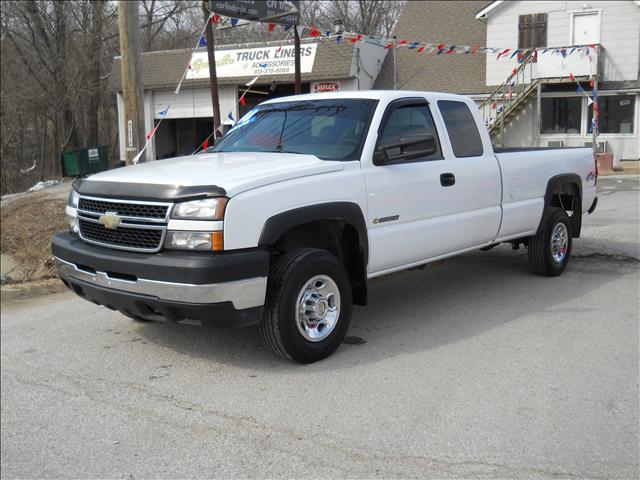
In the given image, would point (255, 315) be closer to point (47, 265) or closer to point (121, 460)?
point (121, 460)

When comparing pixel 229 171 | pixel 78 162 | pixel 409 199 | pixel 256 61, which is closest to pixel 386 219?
pixel 409 199

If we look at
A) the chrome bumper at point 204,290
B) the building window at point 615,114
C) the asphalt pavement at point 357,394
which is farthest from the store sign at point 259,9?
the building window at point 615,114

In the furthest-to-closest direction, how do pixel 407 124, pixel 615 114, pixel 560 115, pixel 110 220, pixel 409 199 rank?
1. pixel 560 115
2. pixel 615 114
3. pixel 407 124
4. pixel 409 199
5. pixel 110 220

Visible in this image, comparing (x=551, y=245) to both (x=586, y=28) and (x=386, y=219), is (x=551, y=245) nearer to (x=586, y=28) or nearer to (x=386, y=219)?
(x=386, y=219)

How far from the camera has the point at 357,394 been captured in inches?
170

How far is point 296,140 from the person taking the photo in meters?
5.57

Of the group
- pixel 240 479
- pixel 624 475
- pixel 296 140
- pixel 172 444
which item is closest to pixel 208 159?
pixel 296 140

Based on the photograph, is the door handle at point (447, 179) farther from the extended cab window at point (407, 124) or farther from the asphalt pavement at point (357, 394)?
the asphalt pavement at point (357, 394)

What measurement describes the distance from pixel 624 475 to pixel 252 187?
2.71 m

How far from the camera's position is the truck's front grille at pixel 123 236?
4.43 m

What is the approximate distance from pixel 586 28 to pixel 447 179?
19.9 m

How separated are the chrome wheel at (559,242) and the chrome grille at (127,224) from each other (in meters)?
4.73

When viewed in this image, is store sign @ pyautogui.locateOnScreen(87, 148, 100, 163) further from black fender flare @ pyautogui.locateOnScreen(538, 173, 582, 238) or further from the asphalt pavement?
black fender flare @ pyautogui.locateOnScreen(538, 173, 582, 238)

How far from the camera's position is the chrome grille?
438 cm
